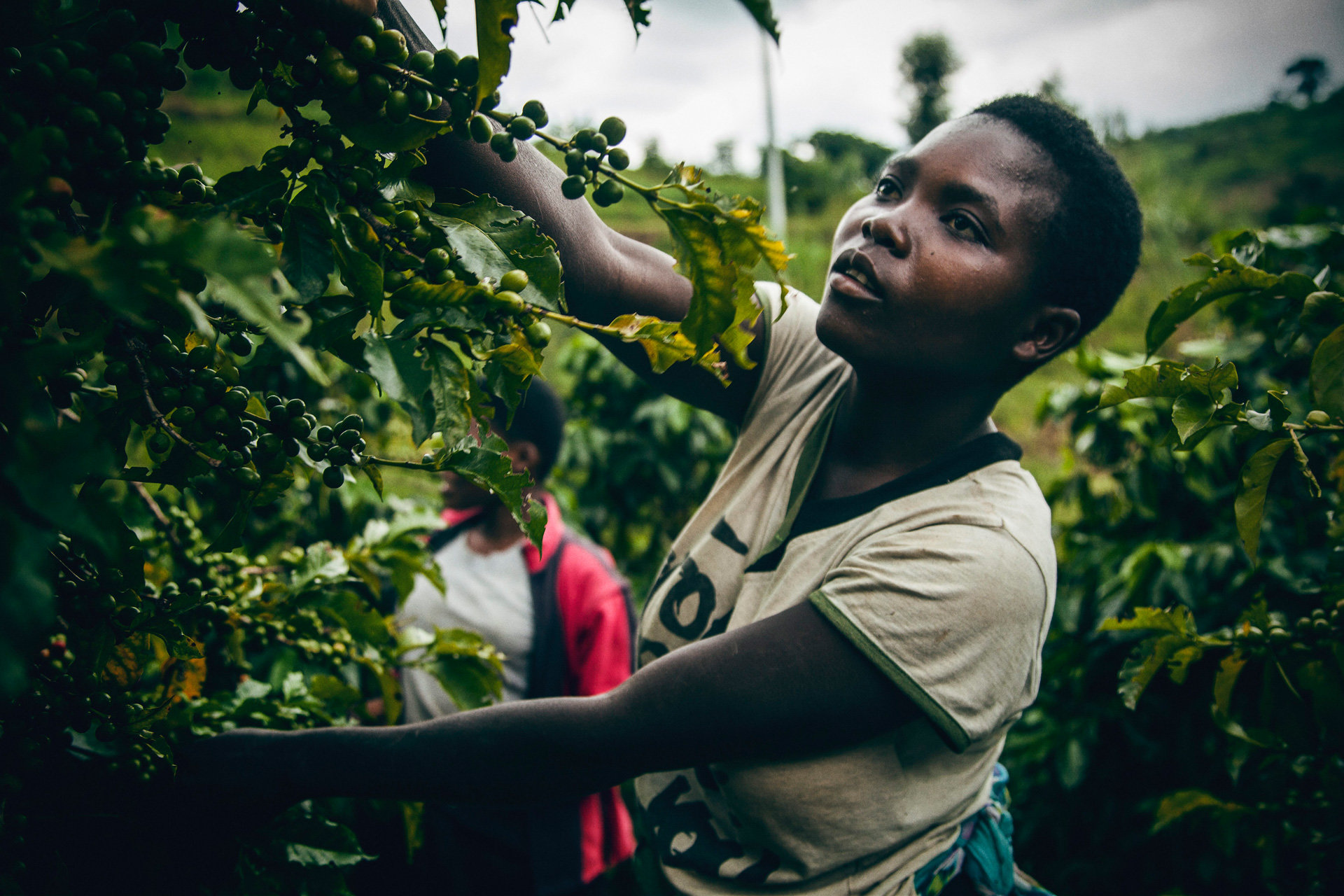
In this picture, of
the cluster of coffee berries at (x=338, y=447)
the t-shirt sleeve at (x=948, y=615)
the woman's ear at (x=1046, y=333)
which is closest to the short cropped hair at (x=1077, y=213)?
the woman's ear at (x=1046, y=333)

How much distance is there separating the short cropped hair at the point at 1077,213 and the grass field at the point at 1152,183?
26.0 inches

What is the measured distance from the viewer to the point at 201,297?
2.99ft

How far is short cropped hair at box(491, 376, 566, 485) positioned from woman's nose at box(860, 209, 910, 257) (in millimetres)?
1699

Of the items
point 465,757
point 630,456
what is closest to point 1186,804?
point 465,757

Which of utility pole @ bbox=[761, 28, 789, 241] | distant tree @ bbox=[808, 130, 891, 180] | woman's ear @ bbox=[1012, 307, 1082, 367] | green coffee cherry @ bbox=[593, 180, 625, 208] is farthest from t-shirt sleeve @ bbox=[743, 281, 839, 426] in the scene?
distant tree @ bbox=[808, 130, 891, 180]

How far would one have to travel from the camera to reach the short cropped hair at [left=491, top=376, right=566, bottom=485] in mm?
2875

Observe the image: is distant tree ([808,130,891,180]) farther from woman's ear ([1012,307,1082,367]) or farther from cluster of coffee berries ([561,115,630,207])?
cluster of coffee berries ([561,115,630,207])

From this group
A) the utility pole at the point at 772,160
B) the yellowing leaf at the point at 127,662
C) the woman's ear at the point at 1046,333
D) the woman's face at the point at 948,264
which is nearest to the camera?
the yellowing leaf at the point at 127,662

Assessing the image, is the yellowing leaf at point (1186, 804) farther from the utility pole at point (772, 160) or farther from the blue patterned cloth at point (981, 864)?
the utility pole at point (772, 160)

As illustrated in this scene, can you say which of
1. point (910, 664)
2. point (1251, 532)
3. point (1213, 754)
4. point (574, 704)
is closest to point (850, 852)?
point (910, 664)

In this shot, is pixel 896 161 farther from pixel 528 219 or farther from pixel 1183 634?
pixel 1183 634

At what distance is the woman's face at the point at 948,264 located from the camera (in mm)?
1284

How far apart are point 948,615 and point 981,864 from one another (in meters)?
0.62

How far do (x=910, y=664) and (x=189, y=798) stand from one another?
1097 mm
